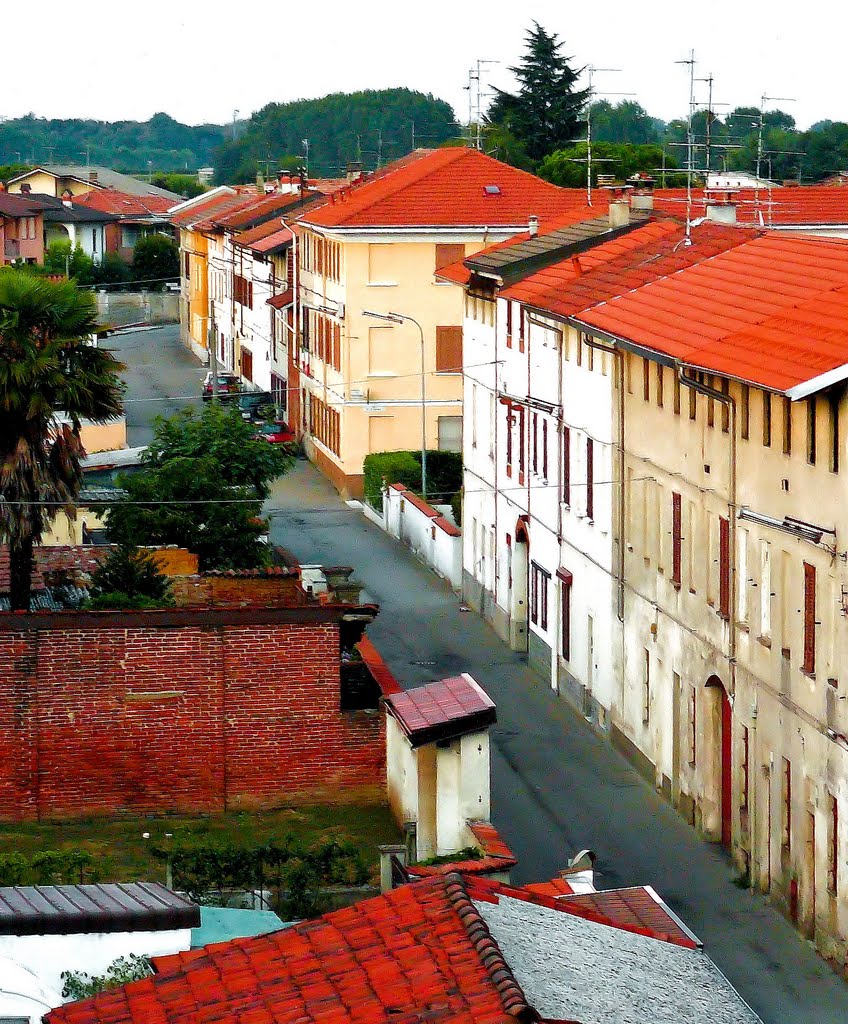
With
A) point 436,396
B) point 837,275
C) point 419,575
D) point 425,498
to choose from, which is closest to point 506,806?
point 837,275

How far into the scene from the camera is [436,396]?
5828 centimetres

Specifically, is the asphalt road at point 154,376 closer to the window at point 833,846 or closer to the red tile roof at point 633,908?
the window at point 833,846

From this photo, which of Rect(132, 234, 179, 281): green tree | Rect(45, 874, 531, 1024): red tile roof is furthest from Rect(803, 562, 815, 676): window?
Rect(132, 234, 179, 281): green tree

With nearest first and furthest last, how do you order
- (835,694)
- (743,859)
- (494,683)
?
1. (835,694)
2. (743,859)
3. (494,683)

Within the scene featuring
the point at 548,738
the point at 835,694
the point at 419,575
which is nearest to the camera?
the point at 835,694

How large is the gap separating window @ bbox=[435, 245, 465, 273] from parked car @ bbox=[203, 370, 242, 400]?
1798cm

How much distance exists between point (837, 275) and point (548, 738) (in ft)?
32.6

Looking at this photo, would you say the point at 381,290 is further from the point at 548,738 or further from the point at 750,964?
the point at 750,964

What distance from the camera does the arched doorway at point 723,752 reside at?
27.0 m

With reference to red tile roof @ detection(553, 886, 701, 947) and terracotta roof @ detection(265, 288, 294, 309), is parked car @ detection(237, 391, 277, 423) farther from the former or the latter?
red tile roof @ detection(553, 886, 701, 947)

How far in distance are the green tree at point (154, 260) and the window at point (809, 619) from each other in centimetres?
10311

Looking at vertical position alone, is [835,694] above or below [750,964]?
above

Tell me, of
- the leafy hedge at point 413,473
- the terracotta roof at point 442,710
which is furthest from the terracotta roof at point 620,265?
the leafy hedge at point 413,473

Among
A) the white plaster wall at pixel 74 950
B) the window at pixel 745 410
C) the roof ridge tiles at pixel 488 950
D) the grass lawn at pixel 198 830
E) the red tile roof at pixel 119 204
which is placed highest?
the red tile roof at pixel 119 204
